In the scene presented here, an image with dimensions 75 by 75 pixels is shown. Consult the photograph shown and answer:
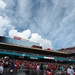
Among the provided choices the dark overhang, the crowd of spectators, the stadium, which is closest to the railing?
the crowd of spectators

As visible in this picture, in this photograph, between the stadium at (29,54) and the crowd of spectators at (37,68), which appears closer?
the crowd of spectators at (37,68)

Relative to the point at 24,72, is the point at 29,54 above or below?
above

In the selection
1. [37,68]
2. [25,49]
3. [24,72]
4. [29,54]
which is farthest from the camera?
[25,49]

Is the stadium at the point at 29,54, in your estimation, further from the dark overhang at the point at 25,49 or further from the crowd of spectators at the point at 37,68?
the crowd of spectators at the point at 37,68

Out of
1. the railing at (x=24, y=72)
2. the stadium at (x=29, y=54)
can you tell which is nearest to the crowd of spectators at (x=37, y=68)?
the railing at (x=24, y=72)

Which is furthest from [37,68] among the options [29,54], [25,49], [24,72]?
[25,49]

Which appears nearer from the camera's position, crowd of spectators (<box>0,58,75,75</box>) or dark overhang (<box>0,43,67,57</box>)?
crowd of spectators (<box>0,58,75,75</box>)

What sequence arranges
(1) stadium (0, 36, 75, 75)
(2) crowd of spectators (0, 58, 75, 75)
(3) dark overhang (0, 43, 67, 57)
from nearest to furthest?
(2) crowd of spectators (0, 58, 75, 75) < (1) stadium (0, 36, 75, 75) < (3) dark overhang (0, 43, 67, 57)

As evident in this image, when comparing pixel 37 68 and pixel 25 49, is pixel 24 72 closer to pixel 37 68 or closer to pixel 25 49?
pixel 37 68

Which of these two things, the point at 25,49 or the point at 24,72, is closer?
the point at 24,72

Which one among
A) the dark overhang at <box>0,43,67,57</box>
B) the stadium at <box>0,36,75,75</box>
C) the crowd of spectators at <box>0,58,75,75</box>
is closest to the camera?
the crowd of spectators at <box>0,58,75,75</box>

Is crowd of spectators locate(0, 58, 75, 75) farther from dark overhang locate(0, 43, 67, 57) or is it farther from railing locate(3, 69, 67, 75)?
dark overhang locate(0, 43, 67, 57)

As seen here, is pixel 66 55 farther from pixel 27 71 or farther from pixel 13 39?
pixel 27 71

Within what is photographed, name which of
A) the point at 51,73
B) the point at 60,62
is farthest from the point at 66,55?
the point at 51,73
